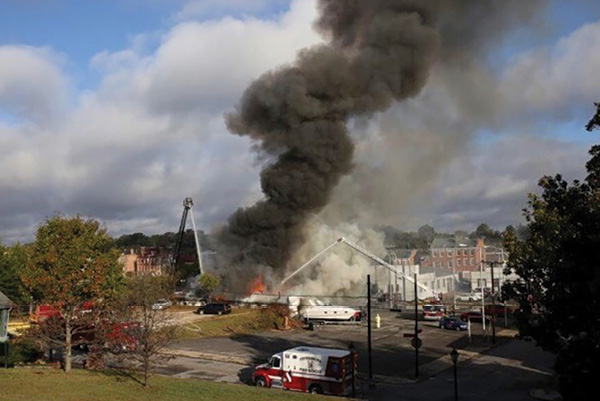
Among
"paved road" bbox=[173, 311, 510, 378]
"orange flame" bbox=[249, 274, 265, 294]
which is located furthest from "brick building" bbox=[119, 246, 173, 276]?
"paved road" bbox=[173, 311, 510, 378]

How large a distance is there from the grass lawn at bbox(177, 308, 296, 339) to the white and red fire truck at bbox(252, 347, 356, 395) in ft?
58.0

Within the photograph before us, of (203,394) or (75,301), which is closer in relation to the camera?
(203,394)

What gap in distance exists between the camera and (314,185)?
5616 cm

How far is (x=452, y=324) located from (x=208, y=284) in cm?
2580

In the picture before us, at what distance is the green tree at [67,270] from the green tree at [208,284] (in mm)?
37646

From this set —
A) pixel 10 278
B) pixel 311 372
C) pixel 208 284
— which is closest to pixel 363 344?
pixel 311 372

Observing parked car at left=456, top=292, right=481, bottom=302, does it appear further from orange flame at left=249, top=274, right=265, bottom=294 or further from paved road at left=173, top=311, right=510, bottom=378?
orange flame at left=249, top=274, right=265, bottom=294

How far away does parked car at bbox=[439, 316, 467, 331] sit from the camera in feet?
155

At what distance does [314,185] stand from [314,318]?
13.2m

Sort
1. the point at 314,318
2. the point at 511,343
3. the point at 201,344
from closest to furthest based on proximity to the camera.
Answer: the point at 201,344 → the point at 511,343 → the point at 314,318

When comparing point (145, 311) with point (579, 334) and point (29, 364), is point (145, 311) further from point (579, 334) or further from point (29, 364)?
point (579, 334)

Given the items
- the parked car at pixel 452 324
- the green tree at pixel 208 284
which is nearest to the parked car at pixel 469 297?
the parked car at pixel 452 324

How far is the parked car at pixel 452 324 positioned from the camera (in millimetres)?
47312

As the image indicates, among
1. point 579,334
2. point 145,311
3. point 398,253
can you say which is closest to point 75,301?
point 145,311
